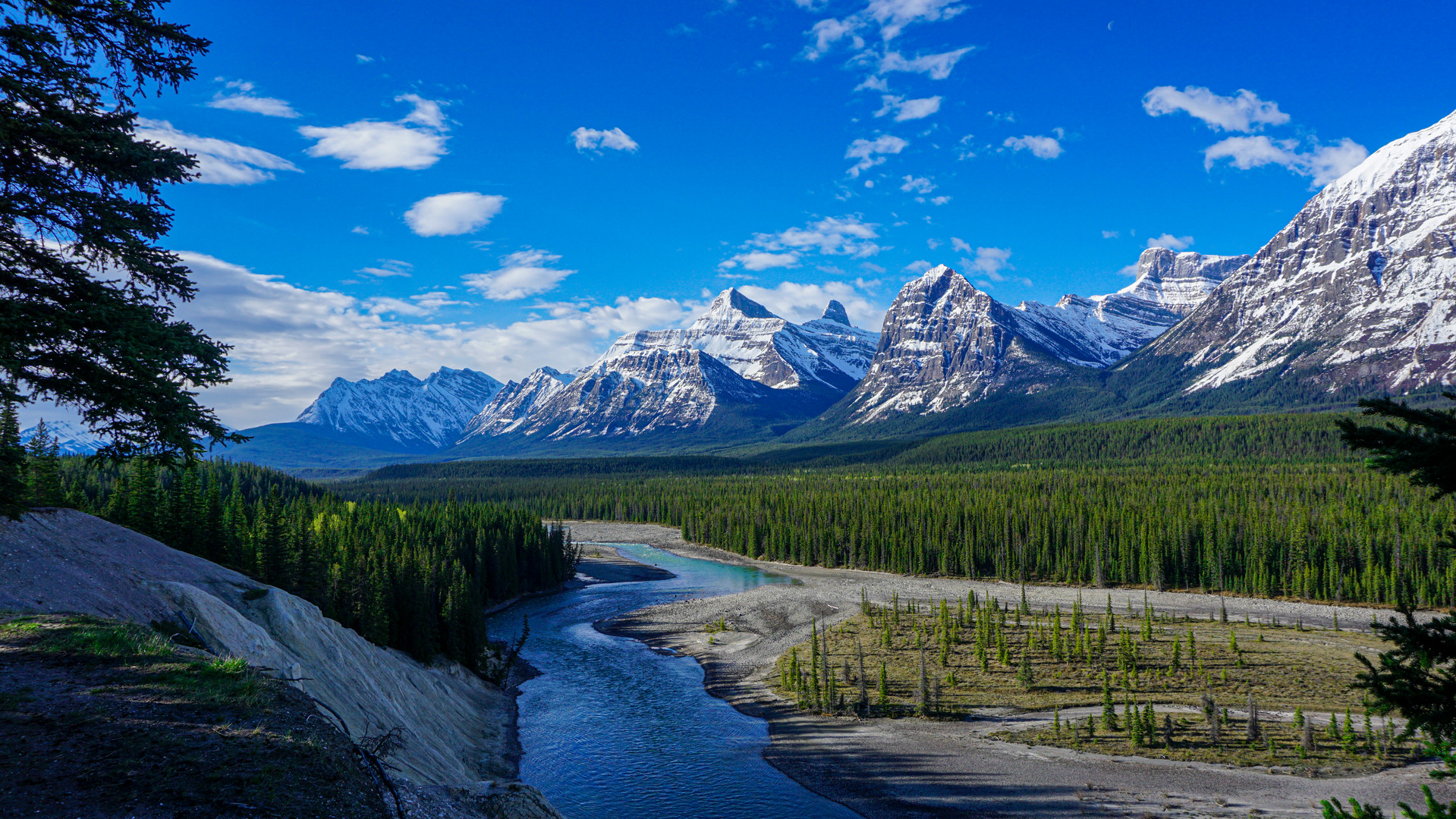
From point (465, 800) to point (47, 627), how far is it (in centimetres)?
1286

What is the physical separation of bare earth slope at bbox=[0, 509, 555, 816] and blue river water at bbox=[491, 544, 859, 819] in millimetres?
4408

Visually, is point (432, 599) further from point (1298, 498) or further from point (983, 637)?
point (1298, 498)

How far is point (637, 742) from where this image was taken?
160 feet

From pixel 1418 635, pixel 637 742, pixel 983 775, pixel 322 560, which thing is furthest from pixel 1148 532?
pixel 1418 635

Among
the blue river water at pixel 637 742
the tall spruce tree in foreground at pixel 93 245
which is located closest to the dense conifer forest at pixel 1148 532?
the blue river water at pixel 637 742

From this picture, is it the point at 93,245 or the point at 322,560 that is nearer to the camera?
the point at 93,245

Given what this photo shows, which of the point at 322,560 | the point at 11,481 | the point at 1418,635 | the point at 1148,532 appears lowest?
the point at 1148,532

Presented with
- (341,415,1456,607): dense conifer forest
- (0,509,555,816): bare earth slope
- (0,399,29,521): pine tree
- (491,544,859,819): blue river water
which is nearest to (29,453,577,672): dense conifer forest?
(0,509,555,816): bare earth slope

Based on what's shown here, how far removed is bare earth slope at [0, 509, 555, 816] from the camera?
26.5 meters

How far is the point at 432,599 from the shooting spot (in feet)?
215

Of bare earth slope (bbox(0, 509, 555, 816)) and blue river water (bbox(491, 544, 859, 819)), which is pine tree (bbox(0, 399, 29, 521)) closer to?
bare earth slope (bbox(0, 509, 555, 816))

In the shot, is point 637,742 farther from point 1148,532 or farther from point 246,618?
point 1148,532

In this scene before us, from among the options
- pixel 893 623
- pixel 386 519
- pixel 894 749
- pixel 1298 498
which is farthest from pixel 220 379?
pixel 1298 498

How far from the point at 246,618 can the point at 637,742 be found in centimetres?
2561
